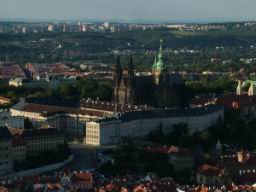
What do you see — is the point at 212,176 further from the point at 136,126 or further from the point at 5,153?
the point at 136,126

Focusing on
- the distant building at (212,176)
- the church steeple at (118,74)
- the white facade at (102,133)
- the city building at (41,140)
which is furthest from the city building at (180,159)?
the church steeple at (118,74)

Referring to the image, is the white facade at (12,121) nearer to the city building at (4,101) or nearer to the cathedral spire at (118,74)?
the cathedral spire at (118,74)

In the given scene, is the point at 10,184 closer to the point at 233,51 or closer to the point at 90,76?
the point at 90,76

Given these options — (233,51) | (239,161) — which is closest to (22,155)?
(239,161)

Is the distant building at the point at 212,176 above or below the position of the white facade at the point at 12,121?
above

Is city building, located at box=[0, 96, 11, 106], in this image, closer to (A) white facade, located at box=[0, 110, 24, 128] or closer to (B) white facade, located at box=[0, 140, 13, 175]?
(A) white facade, located at box=[0, 110, 24, 128]
